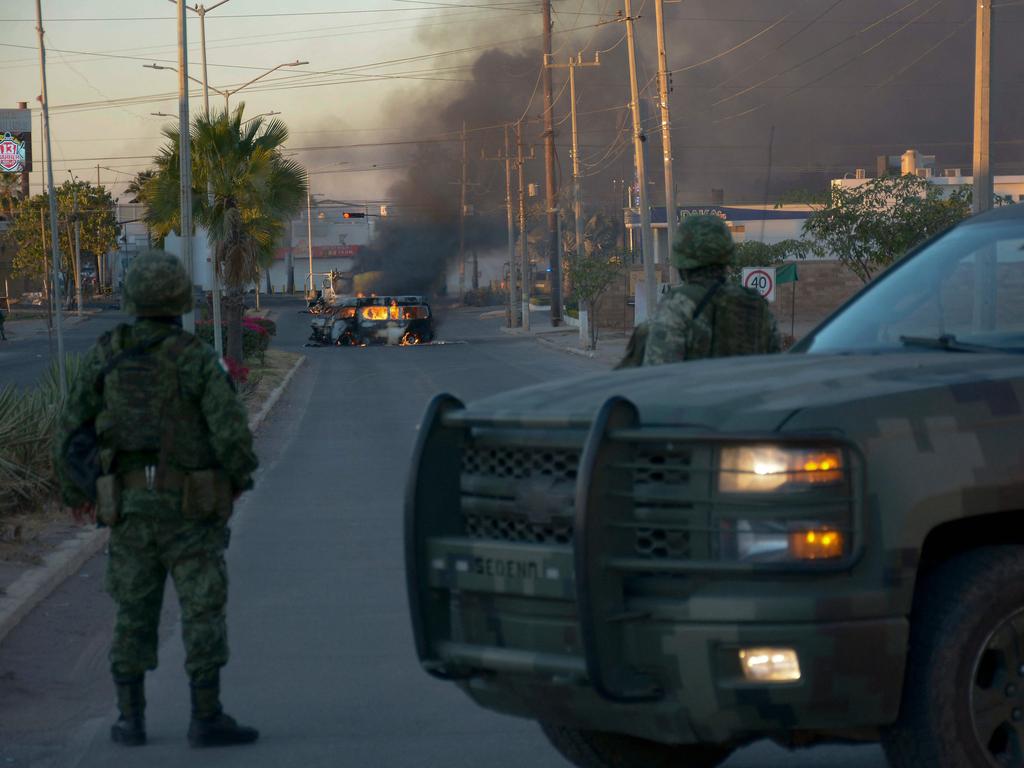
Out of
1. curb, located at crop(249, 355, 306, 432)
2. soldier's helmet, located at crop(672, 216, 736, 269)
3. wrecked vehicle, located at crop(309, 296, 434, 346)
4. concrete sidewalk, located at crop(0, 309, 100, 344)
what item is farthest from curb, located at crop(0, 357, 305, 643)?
concrete sidewalk, located at crop(0, 309, 100, 344)

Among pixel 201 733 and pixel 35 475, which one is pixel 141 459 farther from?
pixel 35 475

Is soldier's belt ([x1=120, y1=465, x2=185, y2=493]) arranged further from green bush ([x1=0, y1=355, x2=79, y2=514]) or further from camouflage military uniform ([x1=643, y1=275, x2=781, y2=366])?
green bush ([x1=0, y1=355, x2=79, y2=514])

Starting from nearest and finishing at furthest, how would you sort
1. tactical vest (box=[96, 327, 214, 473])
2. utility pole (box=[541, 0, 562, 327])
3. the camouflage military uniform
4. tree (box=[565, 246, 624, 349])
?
1. tactical vest (box=[96, 327, 214, 473])
2. the camouflage military uniform
3. tree (box=[565, 246, 624, 349])
4. utility pole (box=[541, 0, 562, 327])

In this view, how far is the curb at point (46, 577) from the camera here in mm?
7819

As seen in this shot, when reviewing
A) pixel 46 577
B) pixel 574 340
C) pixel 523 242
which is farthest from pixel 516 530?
pixel 523 242

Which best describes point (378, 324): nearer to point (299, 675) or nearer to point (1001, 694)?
point (299, 675)

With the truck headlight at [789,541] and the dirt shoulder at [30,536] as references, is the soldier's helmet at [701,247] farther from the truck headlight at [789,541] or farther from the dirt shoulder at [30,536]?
the dirt shoulder at [30,536]

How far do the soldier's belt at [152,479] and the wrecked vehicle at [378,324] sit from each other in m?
43.4

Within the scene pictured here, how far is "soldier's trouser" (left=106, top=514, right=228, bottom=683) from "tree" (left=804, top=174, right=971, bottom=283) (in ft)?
75.1

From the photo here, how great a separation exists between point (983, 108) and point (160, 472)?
17459mm

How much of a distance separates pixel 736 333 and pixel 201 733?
2.57m

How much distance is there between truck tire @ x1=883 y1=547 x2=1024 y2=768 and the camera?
3732 mm

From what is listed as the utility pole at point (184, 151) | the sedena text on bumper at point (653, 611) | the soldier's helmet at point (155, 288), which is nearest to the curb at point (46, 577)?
the soldier's helmet at point (155, 288)

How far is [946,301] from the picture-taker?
4.98 metres
